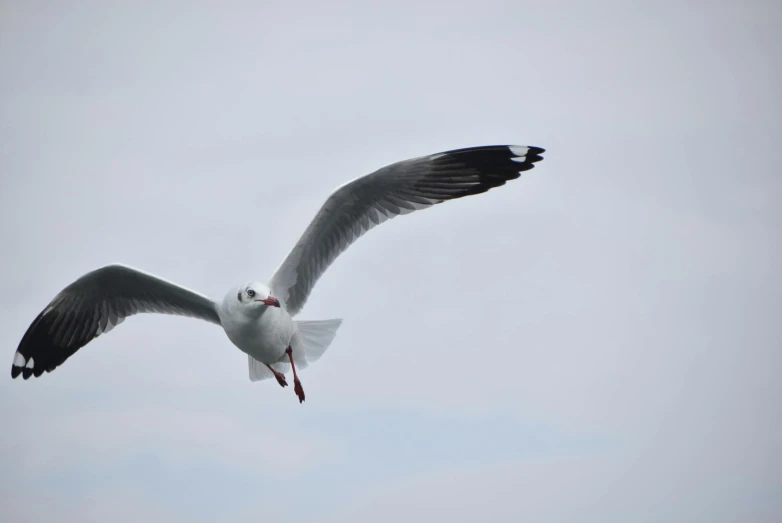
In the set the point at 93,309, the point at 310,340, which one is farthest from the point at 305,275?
the point at 93,309

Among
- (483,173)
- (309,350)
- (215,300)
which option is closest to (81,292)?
(215,300)

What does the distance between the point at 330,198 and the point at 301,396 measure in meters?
1.74

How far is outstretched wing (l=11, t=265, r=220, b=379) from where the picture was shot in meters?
8.70

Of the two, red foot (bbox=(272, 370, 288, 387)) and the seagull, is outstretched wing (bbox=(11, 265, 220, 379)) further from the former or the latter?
red foot (bbox=(272, 370, 288, 387))

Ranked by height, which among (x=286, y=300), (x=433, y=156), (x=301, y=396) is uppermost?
(x=433, y=156)

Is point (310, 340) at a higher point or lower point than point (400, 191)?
lower

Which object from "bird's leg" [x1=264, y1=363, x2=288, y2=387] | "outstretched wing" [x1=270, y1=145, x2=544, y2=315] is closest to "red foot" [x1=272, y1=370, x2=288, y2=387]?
"bird's leg" [x1=264, y1=363, x2=288, y2=387]

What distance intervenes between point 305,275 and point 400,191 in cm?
116

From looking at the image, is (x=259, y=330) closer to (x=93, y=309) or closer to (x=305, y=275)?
(x=305, y=275)

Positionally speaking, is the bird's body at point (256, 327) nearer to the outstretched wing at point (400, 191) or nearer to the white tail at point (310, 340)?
the white tail at point (310, 340)

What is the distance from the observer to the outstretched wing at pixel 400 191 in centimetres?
805

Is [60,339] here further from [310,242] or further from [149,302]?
[310,242]

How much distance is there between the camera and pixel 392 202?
26.9 ft

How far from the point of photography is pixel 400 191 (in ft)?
26.8
